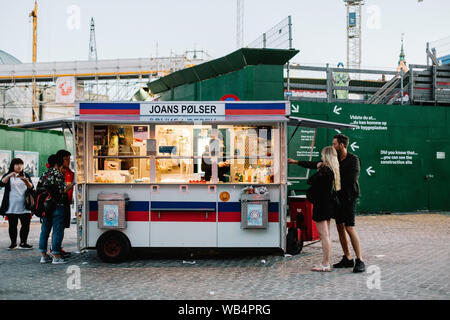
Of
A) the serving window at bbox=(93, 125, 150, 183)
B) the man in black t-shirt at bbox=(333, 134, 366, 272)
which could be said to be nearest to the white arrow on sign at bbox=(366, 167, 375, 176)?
the man in black t-shirt at bbox=(333, 134, 366, 272)

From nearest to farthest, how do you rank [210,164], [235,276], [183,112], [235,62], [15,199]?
[235,276] → [183,112] → [210,164] → [15,199] → [235,62]

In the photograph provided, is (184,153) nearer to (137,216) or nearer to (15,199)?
(137,216)

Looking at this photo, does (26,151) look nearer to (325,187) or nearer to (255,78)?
(255,78)

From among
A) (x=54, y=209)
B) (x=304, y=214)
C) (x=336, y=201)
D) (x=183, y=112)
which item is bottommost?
(x=304, y=214)

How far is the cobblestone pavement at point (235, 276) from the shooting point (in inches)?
237

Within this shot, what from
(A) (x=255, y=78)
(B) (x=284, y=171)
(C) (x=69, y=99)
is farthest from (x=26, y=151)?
(C) (x=69, y=99)

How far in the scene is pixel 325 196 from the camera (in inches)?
291

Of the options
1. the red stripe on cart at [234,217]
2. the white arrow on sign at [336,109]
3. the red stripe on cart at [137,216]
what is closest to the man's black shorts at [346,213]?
the red stripe on cart at [234,217]

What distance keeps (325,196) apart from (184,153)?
8.40ft

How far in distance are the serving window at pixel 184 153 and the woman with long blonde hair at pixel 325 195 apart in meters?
1.05

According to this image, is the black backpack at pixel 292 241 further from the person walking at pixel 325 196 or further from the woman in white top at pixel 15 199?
the woman in white top at pixel 15 199

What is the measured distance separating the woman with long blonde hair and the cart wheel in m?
3.12

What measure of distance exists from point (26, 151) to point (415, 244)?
11.8 metres

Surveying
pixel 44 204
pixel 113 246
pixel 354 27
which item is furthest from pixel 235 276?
pixel 354 27
